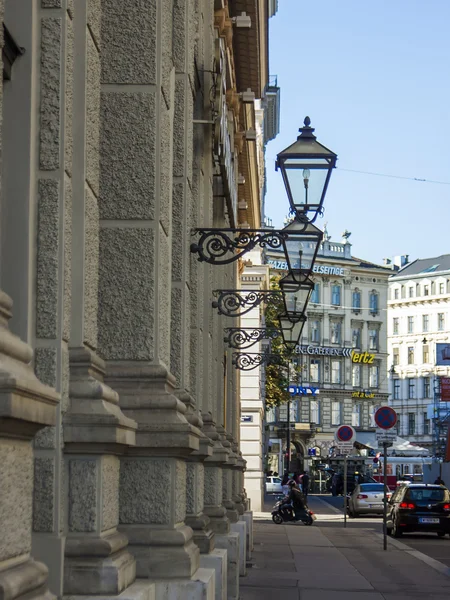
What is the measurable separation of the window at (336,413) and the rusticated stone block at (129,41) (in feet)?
369

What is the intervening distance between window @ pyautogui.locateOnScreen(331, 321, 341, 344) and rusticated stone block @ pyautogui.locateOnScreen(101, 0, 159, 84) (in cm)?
11700

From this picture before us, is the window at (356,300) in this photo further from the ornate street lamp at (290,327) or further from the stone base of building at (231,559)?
the stone base of building at (231,559)

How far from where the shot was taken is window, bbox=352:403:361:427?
12100 centimetres

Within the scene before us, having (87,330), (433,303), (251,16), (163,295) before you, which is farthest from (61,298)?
(433,303)

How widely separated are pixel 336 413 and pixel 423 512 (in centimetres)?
8412

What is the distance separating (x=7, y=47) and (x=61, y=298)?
1026mm

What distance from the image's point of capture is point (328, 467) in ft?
313

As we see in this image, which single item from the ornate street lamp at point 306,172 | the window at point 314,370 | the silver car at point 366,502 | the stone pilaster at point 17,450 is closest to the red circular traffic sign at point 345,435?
the silver car at point 366,502

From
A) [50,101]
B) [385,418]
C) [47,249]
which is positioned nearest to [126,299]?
[47,249]

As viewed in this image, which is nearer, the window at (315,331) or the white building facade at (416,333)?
the window at (315,331)

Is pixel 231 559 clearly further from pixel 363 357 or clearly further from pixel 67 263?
pixel 363 357

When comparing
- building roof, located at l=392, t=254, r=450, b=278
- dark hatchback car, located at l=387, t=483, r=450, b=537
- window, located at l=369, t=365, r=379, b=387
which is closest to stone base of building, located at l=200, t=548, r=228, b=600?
dark hatchback car, located at l=387, t=483, r=450, b=537

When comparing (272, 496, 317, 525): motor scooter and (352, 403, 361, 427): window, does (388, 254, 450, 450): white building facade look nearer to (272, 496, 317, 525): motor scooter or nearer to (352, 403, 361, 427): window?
(352, 403, 361, 427): window

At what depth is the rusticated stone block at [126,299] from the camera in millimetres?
7602
